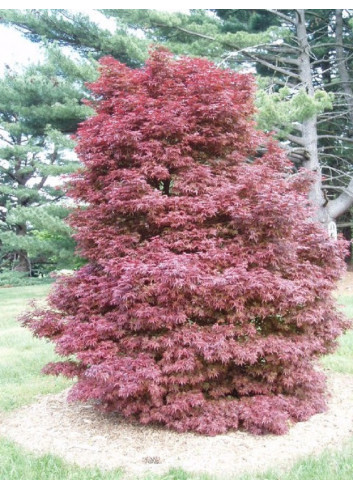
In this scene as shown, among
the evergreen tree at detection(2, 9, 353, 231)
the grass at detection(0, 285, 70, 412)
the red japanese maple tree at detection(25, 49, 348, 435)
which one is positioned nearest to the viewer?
the red japanese maple tree at detection(25, 49, 348, 435)

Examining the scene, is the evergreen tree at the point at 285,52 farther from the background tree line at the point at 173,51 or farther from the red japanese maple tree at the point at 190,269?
the red japanese maple tree at the point at 190,269

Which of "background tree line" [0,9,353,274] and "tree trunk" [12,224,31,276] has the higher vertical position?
"background tree line" [0,9,353,274]

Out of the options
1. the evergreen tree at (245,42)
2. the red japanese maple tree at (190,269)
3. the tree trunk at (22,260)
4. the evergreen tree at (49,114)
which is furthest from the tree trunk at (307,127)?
the tree trunk at (22,260)

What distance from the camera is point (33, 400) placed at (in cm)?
466

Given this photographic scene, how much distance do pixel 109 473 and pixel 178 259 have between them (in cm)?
148

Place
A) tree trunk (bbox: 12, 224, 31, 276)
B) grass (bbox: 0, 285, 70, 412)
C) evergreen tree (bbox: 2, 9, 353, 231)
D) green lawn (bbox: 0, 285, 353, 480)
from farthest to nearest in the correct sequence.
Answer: tree trunk (bbox: 12, 224, 31, 276) < evergreen tree (bbox: 2, 9, 353, 231) < grass (bbox: 0, 285, 70, 412) < green lawn (bbox: 0, 285, 353, 480)

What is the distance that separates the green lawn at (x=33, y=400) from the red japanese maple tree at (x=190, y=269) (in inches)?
22.0

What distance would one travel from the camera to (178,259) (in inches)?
135

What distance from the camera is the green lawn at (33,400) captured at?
2.89m

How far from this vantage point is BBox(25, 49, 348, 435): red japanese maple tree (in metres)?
3.44

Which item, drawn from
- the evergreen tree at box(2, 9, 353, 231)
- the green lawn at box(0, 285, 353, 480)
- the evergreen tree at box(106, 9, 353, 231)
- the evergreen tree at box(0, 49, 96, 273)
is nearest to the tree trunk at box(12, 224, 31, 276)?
the evergreen tree at box(0, 49, 96, 273)

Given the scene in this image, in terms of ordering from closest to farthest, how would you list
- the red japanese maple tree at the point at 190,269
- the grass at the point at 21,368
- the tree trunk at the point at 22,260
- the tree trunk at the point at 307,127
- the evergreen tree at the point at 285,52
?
the red japanese maple tree at the point at 190,269 < the grass at the point at 21,368 < the evergreen tree at the point at 285,52 < the tree trunk at the point at 307,127 < the tree trunk at the point at 22,260

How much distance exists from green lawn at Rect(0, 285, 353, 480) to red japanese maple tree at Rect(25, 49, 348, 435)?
558 millimetres

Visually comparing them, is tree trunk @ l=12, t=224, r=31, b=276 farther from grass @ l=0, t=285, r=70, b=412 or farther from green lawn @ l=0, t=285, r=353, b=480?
green lawn @ l=0, t=285, r=353, b=480
